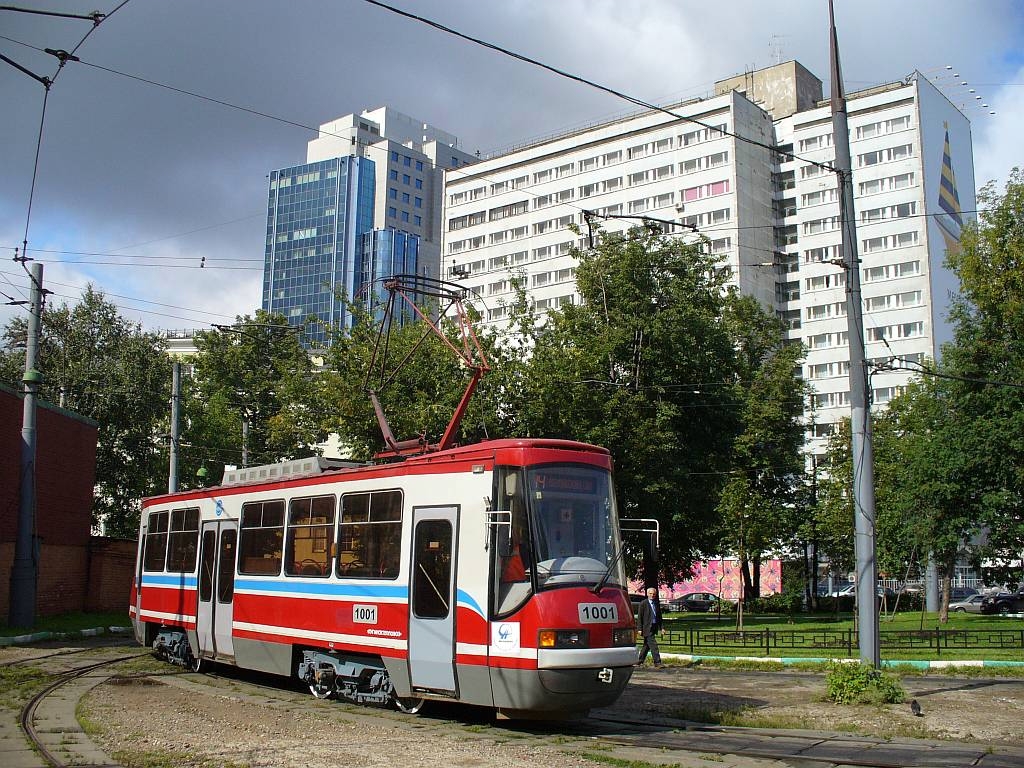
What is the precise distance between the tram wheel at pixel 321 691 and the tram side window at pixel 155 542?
6725 mm

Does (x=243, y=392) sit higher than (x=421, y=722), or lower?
higher

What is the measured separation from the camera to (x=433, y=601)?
39.9 ft

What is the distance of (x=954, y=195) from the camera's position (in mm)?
85250

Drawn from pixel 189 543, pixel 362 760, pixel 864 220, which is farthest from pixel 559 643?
pixel 864 220

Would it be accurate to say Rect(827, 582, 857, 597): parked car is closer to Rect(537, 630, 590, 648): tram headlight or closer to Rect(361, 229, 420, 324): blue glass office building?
Rect(537, 630, 590, 648): tram headlight

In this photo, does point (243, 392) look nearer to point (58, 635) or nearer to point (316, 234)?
point (58, 635)

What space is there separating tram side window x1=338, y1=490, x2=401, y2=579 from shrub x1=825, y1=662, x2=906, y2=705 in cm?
650

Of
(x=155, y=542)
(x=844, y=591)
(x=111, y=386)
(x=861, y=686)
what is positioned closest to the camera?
(x=861, y=686)

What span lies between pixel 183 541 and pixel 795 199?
251ft

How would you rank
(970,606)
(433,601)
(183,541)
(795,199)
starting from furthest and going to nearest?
(795,199) → (970,606) → (183,541) → (433,601)

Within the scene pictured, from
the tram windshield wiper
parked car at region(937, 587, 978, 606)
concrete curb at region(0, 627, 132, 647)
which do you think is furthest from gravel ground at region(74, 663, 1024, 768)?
parked car at region(937, 587, 978, 606)

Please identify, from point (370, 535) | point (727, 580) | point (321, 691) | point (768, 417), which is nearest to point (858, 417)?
point (370, 535)

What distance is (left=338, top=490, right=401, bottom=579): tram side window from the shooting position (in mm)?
12898

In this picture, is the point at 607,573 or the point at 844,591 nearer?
the point at 607,573
